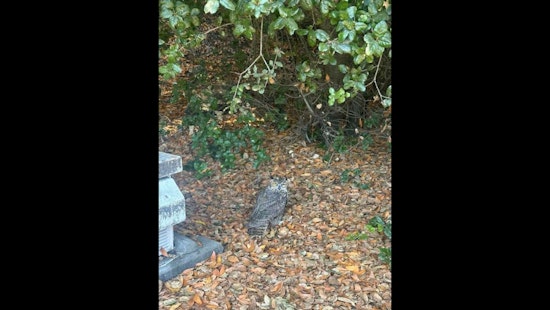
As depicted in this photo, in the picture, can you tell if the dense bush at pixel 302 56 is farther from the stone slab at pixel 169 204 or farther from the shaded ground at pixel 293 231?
the stone slab at pixel 169 204

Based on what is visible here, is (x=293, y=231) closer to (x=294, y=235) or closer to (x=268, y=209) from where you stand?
(x=294, y=235)

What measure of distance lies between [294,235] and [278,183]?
1.60ft

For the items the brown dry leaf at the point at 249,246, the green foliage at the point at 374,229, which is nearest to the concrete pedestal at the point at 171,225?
the brown dry leaf at the point at 249,246

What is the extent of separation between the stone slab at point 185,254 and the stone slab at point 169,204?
0.71 ft

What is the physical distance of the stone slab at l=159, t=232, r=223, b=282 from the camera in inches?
101

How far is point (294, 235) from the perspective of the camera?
3.15 meters

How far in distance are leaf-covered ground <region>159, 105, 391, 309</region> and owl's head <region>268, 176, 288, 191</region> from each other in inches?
3.8

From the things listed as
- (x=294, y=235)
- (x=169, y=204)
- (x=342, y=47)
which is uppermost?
(x=342, y=47)

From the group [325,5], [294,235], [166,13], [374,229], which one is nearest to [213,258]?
[294,235]
